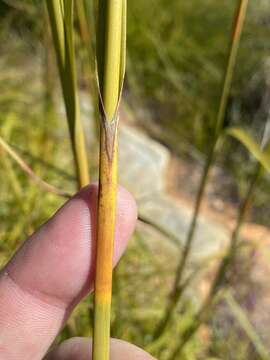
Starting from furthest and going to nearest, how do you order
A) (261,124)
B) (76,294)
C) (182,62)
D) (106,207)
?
(182,62) < (261,124) < (76,294) < (106,207)

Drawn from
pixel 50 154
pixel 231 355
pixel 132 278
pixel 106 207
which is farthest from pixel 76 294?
pixel 50 154

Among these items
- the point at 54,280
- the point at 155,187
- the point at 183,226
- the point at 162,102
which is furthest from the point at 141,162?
the point at 54,280

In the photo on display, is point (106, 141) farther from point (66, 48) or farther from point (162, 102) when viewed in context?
point (162, 102)

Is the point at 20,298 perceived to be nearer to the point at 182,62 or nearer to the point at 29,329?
the point at 29,329

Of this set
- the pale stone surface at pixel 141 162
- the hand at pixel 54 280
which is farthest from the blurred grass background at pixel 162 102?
the hand at pixel 54 280

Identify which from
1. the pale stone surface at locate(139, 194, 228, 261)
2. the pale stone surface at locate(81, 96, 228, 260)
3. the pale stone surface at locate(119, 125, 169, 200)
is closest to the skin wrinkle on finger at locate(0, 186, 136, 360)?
the pale stone surface at locate(81, 96, 228, 260)

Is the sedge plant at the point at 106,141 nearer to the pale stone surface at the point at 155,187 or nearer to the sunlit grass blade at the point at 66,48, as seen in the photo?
the sunlit grass blade at the point at 66,48
